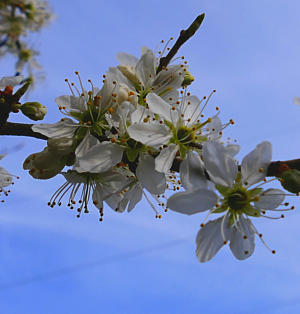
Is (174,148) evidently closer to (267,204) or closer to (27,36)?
(267,204)

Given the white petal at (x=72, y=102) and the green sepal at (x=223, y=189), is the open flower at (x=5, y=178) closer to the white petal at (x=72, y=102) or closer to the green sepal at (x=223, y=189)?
the white petal at (x=72, y=102)

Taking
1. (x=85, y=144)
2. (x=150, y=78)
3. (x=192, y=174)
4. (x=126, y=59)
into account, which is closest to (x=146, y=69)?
(x=150, y=78)

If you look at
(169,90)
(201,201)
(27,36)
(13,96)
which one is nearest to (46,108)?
(13,96)

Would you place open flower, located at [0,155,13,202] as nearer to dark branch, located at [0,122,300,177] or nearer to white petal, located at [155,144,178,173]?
dark branch, located at [0,122,300,177]

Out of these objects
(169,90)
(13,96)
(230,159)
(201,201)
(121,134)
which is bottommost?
(201,201)

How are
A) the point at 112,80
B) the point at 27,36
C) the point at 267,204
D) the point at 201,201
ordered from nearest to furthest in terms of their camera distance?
the point at 201,201, the point at 267,204, the point at 112,80, the point at 27,36

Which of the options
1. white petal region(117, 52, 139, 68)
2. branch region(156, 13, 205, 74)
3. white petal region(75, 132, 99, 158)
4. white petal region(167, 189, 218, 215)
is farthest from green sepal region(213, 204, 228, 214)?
white petal region(117, 52, 139, 68)

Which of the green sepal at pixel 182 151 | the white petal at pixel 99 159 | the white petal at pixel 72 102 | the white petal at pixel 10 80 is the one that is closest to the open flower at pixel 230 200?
the green sepal at pixel 182 151
